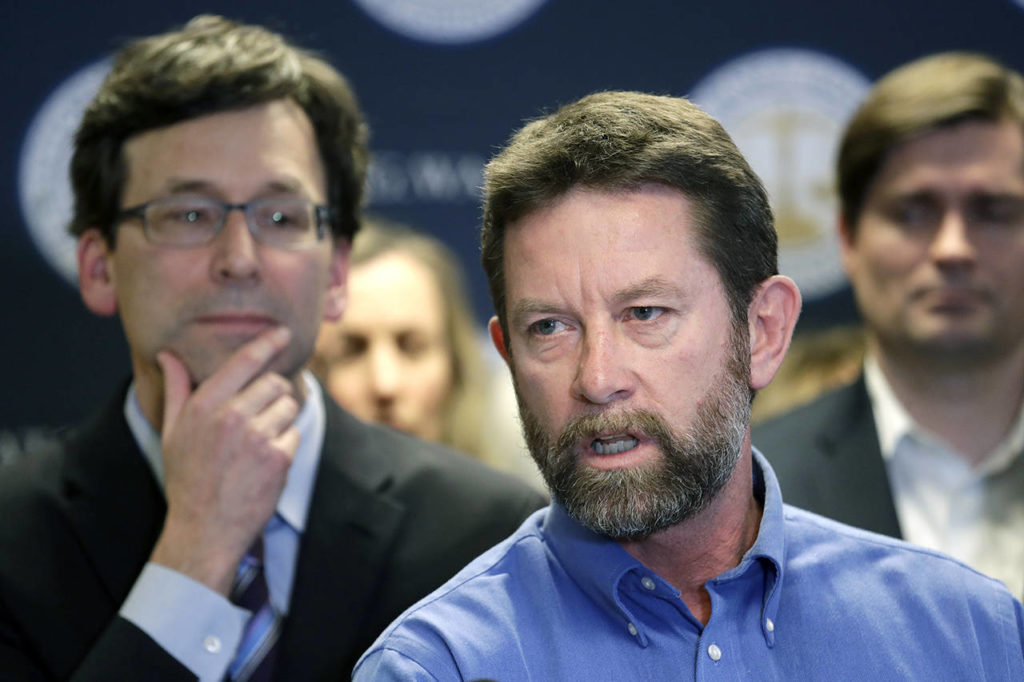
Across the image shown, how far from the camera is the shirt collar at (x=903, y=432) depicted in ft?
10.7

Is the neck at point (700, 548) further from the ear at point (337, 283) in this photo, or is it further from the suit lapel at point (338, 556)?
the ear at point (337, 283)

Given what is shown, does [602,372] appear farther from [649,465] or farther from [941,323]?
[941,323]

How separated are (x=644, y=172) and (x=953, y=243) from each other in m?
1.63

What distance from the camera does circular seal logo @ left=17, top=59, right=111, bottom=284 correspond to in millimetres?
3580

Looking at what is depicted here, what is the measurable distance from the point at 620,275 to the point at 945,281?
1.68 metres

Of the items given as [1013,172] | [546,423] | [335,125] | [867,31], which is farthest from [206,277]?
[867,31]

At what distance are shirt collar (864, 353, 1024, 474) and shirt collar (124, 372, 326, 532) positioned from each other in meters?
1.39

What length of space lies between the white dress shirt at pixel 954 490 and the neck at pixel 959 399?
0.08ft

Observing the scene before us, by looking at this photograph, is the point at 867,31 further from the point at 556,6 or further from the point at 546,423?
the point at 546,423

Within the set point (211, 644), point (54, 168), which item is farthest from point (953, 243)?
point (54, 168)

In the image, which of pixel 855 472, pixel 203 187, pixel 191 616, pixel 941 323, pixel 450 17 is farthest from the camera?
pixel 450 17

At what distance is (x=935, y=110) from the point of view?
330cm

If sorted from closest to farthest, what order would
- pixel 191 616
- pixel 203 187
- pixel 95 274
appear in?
pixel 191 616
pixel 203 187
pixel 95 274

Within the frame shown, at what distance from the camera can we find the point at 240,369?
2.52m
